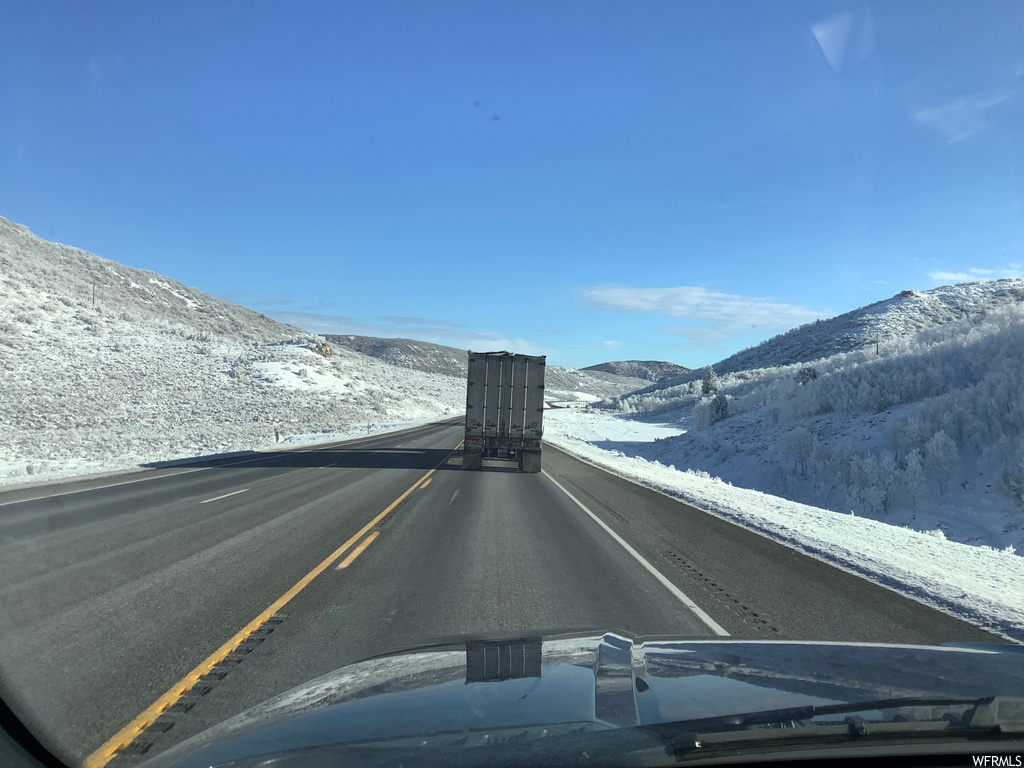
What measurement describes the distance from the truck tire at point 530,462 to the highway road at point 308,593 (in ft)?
27.7

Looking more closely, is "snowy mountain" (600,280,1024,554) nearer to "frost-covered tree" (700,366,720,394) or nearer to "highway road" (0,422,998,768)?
"highway road" (0,422,998,768)

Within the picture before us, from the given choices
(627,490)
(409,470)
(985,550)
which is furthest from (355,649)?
(409,470)

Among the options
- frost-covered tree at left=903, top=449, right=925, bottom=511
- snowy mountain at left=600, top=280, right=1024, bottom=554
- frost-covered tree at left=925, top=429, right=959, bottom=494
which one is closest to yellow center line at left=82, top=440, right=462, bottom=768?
snowy mountain at left=600, top=280, right=1024, bottom=554

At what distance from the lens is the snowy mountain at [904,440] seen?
1669cm

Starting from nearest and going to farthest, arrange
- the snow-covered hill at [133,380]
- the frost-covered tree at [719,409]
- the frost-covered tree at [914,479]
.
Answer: the frost-covered tree at [914,479], the snow-covered hill at [133,380], the frost-covered tree at [719,409]

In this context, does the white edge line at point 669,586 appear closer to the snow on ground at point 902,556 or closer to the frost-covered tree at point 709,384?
the snow on ground at point 902,556

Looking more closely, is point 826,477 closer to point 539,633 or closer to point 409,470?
point 409,470

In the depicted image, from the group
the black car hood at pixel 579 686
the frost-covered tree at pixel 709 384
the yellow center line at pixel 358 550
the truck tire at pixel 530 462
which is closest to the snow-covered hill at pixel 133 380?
the yellow center line at pixel 358 550

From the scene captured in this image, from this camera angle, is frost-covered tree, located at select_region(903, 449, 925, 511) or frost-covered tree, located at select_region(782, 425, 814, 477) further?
frost-covered tree, located at select_region(782, 425, 814, 477)

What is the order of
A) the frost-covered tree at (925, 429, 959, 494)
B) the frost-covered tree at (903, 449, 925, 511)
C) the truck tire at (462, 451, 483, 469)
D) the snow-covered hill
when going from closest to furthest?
the frost-covered tree at (903, 449, 925, 511)
the frost-covered tree at (925, 429, 959, 494)
the truck tire at (462, 451, 483, 469)
the snow-covered hill

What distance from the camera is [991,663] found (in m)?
3.55

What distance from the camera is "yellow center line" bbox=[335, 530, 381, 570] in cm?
775

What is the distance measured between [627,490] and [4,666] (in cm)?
1461

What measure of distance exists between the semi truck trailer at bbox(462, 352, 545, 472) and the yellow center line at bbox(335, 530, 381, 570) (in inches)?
485
